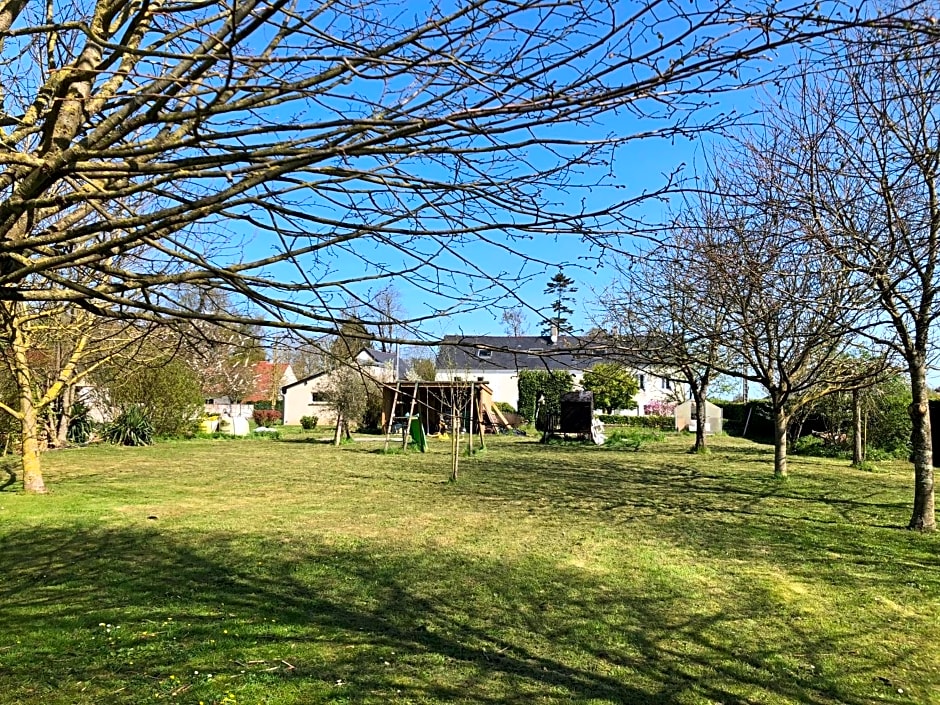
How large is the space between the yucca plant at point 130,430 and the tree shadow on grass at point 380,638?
16.8m

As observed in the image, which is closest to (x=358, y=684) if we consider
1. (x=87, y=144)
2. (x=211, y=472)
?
(x=87, y=144)

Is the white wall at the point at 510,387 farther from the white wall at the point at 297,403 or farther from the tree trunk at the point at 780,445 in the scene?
the tree trunk at the point at 780,445

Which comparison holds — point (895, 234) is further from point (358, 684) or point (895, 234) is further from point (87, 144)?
point (87, 144)

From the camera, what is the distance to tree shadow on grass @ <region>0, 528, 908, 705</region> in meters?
3.63

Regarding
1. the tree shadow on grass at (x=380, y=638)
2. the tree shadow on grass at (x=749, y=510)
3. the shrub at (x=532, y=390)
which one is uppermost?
the shrub at (x=532, y=390)

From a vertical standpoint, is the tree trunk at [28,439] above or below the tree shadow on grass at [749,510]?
above

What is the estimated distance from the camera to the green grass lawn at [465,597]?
374cm

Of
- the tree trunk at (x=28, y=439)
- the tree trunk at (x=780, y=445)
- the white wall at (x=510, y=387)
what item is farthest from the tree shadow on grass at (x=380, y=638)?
the white wall at (x=510, y=387)

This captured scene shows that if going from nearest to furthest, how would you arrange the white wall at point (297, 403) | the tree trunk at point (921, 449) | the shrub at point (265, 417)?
the tree trunk at point (921, 449)
the white wall at point (297, 403)
the shrub at point (265, 417)

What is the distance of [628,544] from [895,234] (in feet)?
15.5

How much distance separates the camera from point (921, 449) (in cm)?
798

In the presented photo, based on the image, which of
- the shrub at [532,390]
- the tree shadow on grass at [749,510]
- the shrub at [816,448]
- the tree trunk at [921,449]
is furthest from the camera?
the shrub at [532,390]

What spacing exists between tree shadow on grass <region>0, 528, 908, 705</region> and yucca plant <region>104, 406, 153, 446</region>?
16753 mm

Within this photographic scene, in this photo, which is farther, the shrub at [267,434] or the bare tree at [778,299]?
the shrub at [267,434]
